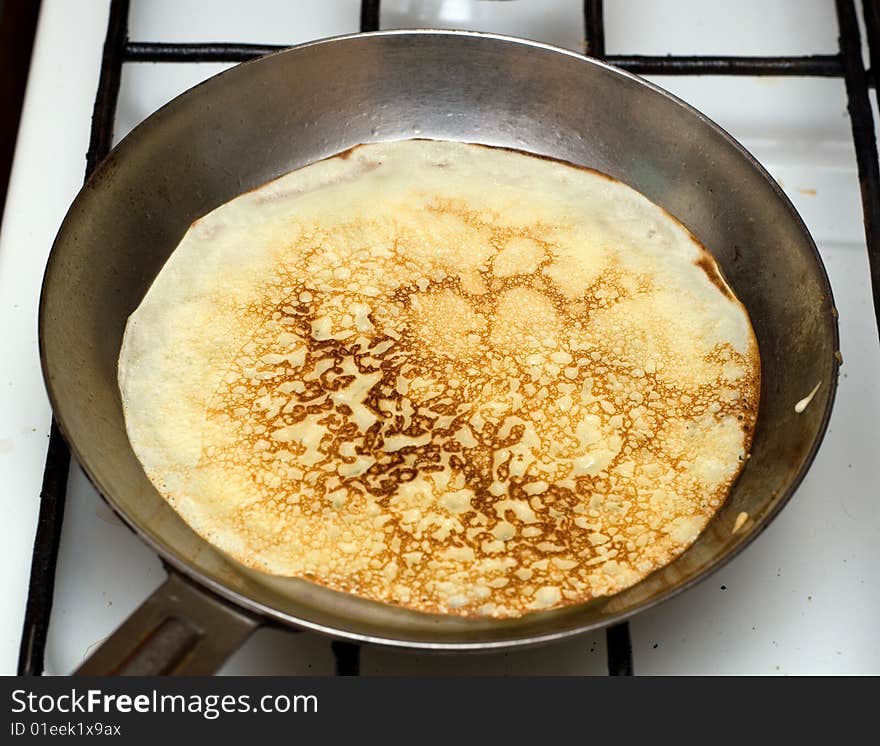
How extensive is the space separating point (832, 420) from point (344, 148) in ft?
2.06

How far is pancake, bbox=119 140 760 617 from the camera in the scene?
93 cm

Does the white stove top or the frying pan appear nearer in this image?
the frying pan

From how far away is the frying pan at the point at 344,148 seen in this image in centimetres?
79

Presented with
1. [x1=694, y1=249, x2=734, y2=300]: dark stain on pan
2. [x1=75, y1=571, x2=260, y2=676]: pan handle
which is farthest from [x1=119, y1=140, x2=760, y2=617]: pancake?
[x1=75, y1=571, x2=260, y2=676]: pan handle

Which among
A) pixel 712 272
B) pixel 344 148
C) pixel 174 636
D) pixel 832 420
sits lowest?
pixel 174 636

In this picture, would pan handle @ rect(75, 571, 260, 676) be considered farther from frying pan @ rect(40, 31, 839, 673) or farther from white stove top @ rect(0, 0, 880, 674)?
white stove top @ rect(0, 0, 880, 674)

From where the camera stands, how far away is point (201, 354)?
41.1 inches

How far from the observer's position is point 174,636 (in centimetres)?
76

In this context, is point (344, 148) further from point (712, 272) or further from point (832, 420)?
point (832, 420)

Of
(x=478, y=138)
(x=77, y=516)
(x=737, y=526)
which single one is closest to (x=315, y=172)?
(x=478, y=138)

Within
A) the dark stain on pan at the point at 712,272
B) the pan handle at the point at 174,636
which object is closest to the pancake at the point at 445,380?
the dark stain on pan at the point at 712,272

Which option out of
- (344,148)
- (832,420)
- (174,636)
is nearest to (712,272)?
(832,420)

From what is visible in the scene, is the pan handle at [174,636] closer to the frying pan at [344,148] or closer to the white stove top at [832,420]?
the frying pan at [344,148]

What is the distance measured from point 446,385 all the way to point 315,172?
318 mm
